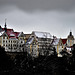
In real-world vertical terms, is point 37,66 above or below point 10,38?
below

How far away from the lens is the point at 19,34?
9444cm

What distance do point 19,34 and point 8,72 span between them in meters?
50.9

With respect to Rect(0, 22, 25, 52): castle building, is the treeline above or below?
below

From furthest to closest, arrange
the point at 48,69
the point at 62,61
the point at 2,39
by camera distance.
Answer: the point at 2,39, the point at 62,61, the point at 48,69

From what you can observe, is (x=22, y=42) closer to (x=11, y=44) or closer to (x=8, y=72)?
(x=11, y=44)

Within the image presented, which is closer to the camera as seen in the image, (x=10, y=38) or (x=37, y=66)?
(x=37, y=66)

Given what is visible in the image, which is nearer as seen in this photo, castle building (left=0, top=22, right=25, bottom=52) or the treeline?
the treeline

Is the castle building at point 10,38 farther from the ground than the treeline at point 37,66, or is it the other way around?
the castle building at point 10,38

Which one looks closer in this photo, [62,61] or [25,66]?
[25,66]

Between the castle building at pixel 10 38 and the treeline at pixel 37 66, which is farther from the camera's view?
the castle building at pixel 10 38

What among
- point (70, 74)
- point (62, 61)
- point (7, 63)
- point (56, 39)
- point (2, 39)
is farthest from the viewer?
point (56, 39)

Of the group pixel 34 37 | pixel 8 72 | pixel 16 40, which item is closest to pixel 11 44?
pixel 16 40

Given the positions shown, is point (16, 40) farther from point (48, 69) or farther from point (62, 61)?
point (48, 69)

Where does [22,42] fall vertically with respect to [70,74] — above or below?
above
